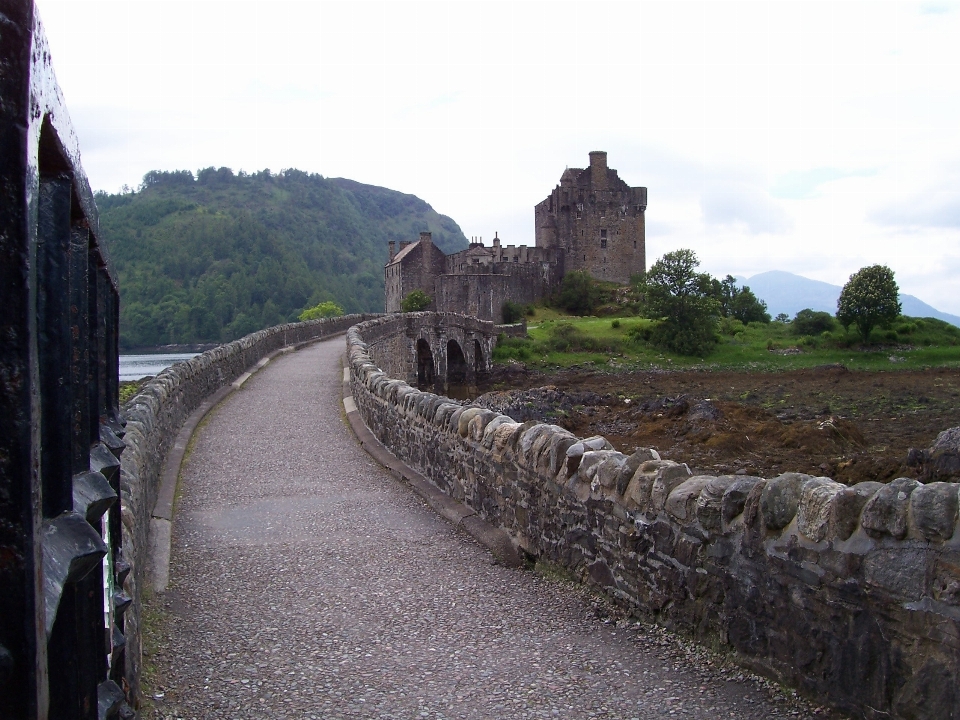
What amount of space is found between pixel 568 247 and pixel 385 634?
211 feet

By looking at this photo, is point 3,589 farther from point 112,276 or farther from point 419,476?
point 419,476

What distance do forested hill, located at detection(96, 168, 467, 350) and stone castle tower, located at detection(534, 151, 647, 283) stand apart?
28.1m

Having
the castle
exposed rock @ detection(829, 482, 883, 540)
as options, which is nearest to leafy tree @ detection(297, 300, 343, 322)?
the castle

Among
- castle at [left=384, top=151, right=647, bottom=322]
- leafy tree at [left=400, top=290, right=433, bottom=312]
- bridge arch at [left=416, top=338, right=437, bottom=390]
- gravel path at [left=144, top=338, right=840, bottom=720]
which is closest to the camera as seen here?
gravel path at [left=144, top=338, right=840, bottom=720]

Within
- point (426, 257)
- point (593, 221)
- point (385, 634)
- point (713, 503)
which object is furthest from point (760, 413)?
point (593, 221)

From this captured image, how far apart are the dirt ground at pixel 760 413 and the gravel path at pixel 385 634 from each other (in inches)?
311

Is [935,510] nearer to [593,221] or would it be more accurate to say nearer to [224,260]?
[593,221]

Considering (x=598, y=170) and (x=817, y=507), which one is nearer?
(x=817, y=507)

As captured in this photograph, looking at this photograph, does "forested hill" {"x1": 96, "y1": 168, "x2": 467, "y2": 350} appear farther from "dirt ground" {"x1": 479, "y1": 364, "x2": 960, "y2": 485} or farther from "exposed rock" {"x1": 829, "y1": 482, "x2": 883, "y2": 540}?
"exposed rock" {"x1": 829, "y1": 482, "x2": 883, "y2": 540}

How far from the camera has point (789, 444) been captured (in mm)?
22062

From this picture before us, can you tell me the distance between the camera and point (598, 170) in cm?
6925

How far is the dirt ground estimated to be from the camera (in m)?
20.7

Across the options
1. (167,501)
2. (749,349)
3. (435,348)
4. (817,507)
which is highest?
(435,348)

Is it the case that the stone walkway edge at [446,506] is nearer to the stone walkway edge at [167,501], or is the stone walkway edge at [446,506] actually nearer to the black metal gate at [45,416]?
the stone walkway edge at [167,501]
